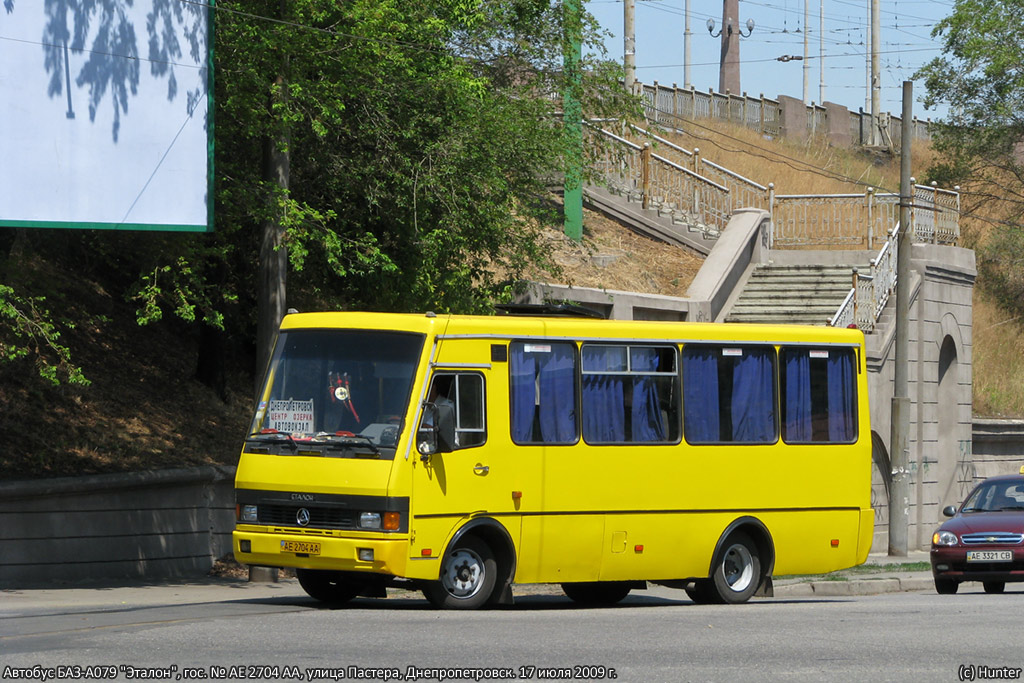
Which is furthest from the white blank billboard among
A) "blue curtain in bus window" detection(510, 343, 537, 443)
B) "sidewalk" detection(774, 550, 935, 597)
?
"sidewalk" detection(774, 550, 935, 597)

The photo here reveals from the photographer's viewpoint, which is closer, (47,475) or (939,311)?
(47,475)

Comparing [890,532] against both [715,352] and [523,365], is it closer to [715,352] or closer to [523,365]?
[715,352]

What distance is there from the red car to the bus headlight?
899cm

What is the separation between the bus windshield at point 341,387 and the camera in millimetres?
13664

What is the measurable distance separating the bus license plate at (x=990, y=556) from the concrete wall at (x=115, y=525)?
9282mm

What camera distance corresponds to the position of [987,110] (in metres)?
48.2

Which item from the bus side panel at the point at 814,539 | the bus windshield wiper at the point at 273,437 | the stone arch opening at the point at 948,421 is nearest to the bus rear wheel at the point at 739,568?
the bus side panel at the point at 814,539

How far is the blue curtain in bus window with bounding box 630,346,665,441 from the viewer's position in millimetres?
15406

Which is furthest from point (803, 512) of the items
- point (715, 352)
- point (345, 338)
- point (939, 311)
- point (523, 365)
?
point (939, 311)

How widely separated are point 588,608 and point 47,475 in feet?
21.5

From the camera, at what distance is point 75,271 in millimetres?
22109

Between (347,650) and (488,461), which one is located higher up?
(488,461)

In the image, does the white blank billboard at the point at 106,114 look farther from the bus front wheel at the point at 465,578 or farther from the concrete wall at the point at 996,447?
the concrete wall at the point at 996,447

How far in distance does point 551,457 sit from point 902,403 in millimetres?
12765
